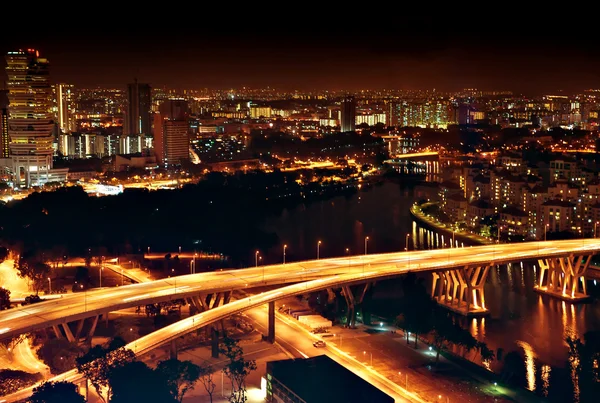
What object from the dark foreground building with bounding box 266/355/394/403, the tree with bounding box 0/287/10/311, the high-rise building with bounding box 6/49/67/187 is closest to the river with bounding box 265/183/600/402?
the dark foreground building with bounding box 266/355/394/403

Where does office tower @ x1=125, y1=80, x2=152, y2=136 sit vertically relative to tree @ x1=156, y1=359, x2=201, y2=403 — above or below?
above

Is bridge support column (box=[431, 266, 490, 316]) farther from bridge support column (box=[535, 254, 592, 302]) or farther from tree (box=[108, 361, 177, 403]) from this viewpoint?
tree (box=[108, 361, 177, 403])

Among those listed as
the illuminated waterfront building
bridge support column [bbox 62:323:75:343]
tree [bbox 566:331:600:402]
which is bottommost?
tree [bbox 566:331:600:402]

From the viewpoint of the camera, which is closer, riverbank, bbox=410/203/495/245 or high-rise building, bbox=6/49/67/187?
riverbank, bbox=410/203/495/245

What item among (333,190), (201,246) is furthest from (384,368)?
(333,190)

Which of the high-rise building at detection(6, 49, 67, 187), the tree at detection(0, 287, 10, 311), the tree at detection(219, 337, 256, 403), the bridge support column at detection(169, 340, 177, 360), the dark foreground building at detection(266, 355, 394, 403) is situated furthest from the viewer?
the high-rise building at detection(6, 49, 67, 187)

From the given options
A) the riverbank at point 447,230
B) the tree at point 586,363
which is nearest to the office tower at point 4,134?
the riverbank at point 447,230
